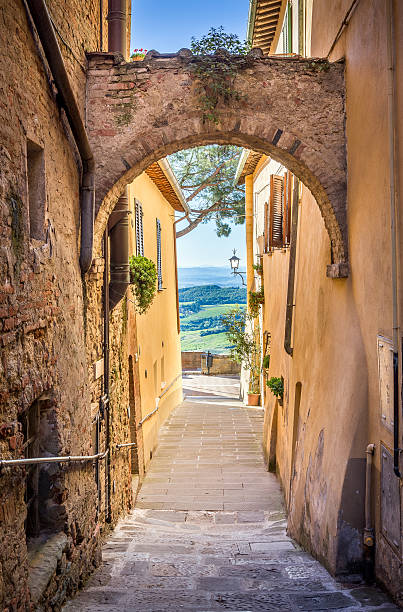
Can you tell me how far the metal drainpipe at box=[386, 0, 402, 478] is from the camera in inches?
180

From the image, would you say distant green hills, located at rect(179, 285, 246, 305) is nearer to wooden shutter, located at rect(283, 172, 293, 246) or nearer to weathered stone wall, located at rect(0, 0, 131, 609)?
wooden shutter, located at rect(283, 172, 293, 246)

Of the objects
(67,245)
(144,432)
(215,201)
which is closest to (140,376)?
(144,432)

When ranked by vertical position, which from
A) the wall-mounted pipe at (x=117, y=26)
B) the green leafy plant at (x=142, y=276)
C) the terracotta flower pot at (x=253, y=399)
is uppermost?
the wall-mounted pipe at (x=117, y=26)

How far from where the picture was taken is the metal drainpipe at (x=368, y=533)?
5.31 m

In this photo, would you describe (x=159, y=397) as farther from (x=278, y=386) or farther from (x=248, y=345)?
(x=278, y=386)

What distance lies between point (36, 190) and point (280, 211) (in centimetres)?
637

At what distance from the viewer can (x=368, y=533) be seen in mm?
5328

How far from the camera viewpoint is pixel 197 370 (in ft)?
103

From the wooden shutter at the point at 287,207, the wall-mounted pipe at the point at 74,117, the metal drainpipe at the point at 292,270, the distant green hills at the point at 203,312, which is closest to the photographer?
the wall-mounted pipe at the point at 74,117

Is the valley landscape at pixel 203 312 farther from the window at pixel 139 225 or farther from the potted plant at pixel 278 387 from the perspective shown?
the potted plant at pixel 278 387

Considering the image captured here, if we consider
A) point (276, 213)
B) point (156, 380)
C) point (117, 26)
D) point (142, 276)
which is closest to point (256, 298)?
point (156, 380)

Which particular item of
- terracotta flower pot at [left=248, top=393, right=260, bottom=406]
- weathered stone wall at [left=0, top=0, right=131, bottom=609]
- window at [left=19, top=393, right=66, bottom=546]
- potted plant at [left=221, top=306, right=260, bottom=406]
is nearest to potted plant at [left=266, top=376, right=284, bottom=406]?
A: weathered stone wall at [left=0, top=0, right=131, bottom=609]

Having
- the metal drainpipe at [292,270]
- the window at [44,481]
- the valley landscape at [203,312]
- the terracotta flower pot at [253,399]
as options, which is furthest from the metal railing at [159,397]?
the valley landscape at [203,312]

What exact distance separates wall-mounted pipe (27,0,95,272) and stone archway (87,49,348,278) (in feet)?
0.69
